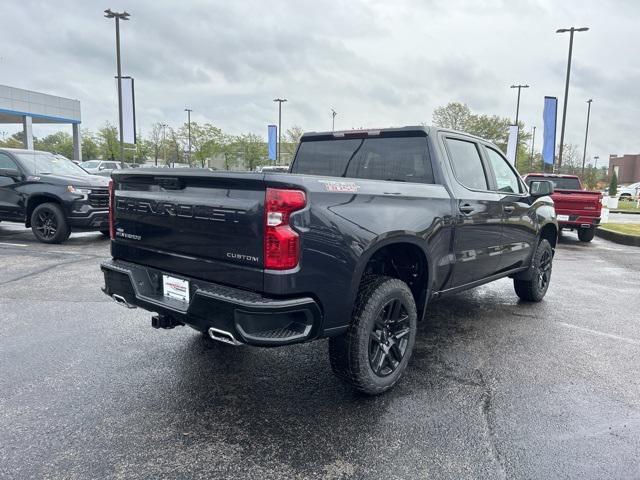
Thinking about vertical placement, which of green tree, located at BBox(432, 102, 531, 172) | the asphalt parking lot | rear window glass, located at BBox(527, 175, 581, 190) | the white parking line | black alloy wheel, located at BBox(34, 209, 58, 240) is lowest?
the asphalt parking lot

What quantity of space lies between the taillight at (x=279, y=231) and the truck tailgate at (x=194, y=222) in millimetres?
44

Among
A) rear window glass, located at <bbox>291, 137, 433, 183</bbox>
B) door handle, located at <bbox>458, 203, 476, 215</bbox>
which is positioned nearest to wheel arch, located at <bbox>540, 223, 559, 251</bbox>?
door handle, located at <bbox>458, 203, 476, 215</bbox>

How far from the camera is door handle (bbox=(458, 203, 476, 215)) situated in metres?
3.91

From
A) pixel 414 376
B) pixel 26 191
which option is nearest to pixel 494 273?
pixel 414 376

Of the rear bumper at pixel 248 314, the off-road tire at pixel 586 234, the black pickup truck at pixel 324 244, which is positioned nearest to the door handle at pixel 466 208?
the black pickup truck at pixel 324 244

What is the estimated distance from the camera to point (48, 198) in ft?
29.2

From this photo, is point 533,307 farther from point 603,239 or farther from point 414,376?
point 603,239

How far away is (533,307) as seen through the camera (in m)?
Answer: 5.64

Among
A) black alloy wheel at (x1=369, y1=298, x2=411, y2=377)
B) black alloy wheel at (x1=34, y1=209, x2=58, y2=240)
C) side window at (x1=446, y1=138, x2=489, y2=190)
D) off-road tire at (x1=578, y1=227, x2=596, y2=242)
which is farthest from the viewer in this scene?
off-road tire at (x1=578, y1=227, x2=596, y2=242)

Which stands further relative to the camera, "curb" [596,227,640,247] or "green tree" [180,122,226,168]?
"green tree" [180,122,226,168]

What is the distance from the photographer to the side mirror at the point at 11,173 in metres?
8.99

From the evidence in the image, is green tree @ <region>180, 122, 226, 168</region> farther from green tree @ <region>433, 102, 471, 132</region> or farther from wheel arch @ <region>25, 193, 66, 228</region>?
wheel arch @ <region>25, 193, 66, 228</region>

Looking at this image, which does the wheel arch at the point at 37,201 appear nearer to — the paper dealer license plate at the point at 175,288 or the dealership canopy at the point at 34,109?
the paper dealer license plate at the point at 175,288

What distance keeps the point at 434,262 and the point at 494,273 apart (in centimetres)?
146
